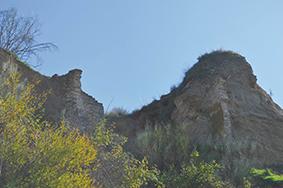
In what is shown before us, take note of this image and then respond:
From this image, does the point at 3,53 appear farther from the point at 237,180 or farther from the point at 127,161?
the point at 237,180

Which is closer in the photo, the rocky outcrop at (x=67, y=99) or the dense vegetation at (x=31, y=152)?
the dense vegetation at (x=31, y=152)

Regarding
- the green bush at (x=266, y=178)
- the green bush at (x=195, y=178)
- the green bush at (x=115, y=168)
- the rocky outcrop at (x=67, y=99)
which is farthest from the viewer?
the green bush at (x=266, y=178)

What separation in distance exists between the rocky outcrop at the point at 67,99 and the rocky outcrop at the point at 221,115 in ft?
5.67

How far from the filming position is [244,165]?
16516 millimetres

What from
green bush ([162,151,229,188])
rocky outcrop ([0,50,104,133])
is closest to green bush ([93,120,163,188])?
green bush ([162,151,229,188])

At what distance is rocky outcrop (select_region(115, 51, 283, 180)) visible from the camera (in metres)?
18.5

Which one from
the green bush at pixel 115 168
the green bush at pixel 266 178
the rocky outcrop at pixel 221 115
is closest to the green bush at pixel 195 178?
the green bush at pixel 115 168

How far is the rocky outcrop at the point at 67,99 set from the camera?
14883 millimetres

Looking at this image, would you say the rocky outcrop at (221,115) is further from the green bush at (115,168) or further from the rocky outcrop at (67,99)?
the green bush at (115,168)

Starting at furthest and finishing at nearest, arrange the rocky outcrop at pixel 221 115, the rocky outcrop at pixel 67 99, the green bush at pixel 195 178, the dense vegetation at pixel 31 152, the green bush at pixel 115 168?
the rocky outcrop at pixel 221 115 < the rocky outcrop at pixel 67 99 < the green bush at pixel 195 178 < the green bush at pixel 115 168 < the dense vegetation at pixel 31 152

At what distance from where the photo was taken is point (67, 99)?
16125 millimetres

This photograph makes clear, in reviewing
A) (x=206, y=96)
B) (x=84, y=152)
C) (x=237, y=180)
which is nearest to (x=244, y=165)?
(x=237, y=180)

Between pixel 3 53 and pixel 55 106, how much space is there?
73.6 inches

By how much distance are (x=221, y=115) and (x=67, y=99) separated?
6190mm
